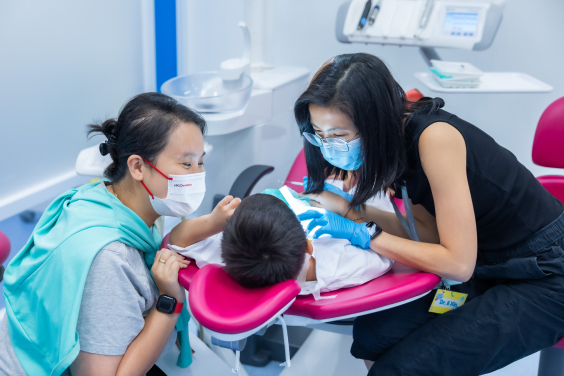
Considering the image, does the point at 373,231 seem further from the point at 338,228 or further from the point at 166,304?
the point at 166,304

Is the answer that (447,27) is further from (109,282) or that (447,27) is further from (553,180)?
(109,282)

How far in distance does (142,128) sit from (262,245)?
0.48 m

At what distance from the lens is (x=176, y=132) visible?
3.96 feet

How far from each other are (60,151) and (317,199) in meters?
1.64

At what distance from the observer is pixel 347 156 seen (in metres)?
1.27

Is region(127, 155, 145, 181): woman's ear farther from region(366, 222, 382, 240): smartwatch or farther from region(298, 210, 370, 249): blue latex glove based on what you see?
region(366, 222, 382, 240): smartwatch

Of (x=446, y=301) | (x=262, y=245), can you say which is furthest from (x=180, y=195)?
(x=446, y=301)

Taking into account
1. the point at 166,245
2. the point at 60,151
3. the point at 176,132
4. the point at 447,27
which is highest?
the point at 447,27

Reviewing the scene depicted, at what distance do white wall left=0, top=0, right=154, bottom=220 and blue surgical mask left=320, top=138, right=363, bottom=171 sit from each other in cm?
157

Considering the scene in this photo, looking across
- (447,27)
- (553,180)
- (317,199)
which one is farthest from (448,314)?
(447,27)

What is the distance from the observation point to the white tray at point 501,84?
6.61 feet

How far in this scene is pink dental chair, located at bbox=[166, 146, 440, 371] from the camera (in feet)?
2.93

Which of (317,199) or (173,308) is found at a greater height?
(317,199)

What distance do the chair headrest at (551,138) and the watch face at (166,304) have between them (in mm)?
1488
